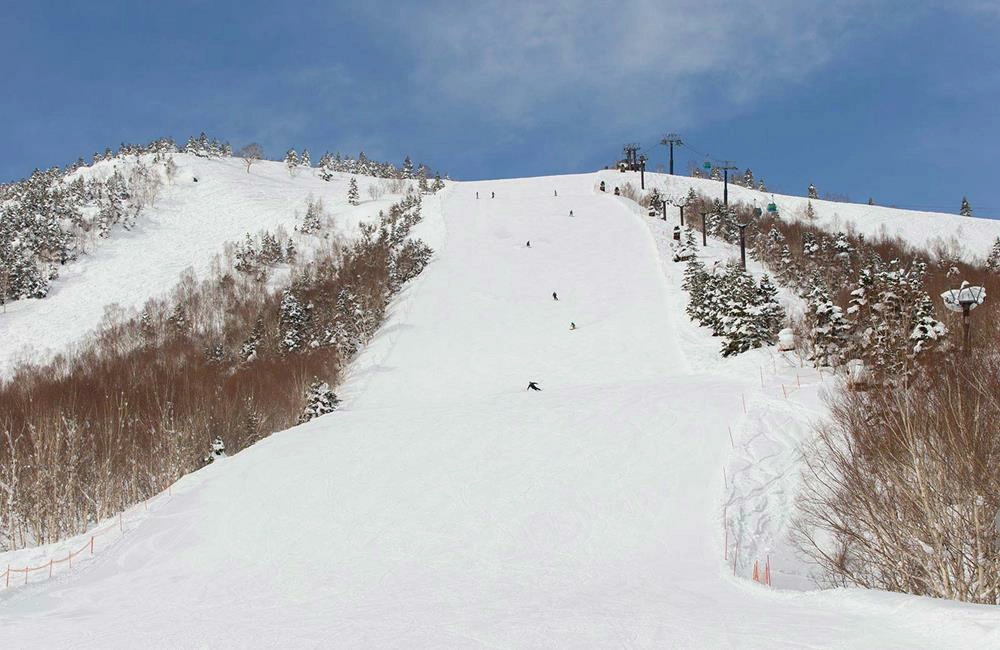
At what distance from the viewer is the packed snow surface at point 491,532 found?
7.86 m

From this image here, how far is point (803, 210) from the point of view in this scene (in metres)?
70.2

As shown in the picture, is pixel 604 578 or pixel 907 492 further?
pixel 604 578

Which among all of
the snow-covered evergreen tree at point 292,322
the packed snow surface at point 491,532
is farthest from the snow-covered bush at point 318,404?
the snow-covered evergreen tree at point 292,322

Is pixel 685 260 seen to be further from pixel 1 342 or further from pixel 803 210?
pixel 1 342

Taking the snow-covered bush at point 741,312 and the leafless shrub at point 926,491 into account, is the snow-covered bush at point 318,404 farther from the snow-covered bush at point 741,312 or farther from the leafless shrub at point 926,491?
the leafless shrub at point 926,491

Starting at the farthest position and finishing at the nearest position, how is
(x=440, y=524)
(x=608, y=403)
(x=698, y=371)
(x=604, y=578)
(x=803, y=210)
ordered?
(x=803, y=210), (x=698, y=371), (x=608, y=403), (x=440, y=524), (x=604, y=578)

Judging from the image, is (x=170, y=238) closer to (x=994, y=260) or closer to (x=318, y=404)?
(x=318, y=404)

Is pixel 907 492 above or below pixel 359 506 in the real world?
above

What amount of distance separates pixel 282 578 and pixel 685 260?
137 feet

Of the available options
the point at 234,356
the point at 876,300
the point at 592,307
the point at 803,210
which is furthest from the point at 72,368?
the point at 803,210

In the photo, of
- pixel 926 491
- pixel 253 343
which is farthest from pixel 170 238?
pixel 926 491

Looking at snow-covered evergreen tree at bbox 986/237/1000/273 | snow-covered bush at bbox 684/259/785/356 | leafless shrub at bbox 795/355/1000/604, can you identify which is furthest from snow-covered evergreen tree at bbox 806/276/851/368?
snow-covered evergreen tree at bbox 986/237/1000/273

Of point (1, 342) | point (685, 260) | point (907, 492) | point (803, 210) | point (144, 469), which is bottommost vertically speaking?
point (144, 469)

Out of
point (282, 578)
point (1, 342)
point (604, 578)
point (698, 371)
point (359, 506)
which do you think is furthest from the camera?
point (1, 342)
